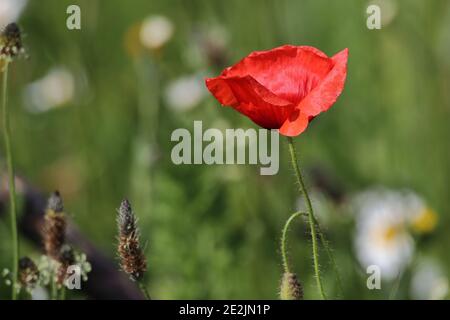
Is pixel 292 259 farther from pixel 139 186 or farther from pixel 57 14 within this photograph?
pixel 57 14

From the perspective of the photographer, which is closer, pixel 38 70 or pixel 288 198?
pixel 288 198

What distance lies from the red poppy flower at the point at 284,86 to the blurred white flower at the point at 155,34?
965 mm

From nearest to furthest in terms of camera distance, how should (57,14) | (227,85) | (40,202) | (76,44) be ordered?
(227,85) < (40,202) < (76,44) < (57,14)

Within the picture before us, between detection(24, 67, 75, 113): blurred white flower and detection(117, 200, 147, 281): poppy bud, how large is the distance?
4.31 ft

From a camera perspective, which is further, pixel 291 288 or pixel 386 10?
pixel 386 10

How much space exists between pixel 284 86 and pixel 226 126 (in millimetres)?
807

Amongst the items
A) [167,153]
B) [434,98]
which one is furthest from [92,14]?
[434,98]

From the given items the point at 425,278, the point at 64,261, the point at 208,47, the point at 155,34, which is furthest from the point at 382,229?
the point at 64,261

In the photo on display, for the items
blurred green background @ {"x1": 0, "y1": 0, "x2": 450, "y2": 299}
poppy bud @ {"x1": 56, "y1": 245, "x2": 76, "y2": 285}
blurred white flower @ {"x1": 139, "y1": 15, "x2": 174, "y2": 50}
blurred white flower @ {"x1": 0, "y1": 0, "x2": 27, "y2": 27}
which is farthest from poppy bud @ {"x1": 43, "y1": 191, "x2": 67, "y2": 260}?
blurred white flower @ {"x1": 139, "y1": 15, "x2": 174, "y2": 50}

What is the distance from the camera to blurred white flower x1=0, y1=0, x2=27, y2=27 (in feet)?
5.60

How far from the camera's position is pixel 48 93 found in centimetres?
236

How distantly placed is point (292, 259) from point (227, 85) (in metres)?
0.82

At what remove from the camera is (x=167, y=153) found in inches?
77.6

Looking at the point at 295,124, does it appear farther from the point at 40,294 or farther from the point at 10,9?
the point at 10,9
